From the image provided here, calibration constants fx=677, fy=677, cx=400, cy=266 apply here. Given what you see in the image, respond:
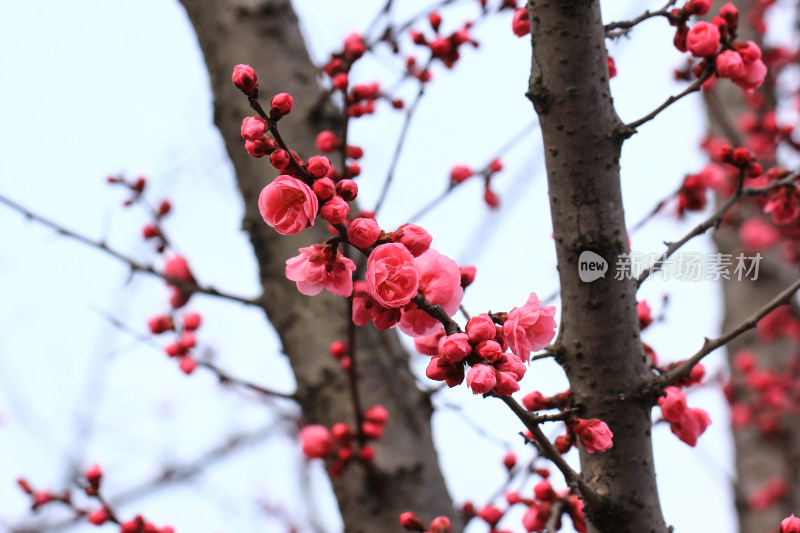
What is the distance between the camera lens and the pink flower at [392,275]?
2.92 feet

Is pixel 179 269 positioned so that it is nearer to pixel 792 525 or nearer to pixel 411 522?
pixel 411 522

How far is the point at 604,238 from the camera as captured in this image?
1.22 metres

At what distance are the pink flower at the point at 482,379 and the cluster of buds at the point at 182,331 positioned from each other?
1347 mm

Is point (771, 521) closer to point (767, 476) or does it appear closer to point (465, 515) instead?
point (767, 476)

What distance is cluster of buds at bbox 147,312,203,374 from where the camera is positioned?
2033 mm

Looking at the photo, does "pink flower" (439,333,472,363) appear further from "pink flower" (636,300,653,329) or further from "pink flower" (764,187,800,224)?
"pink flower" (764,187,800,224)

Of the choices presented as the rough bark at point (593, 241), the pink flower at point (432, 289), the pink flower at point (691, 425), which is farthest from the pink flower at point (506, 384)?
the pink flower at point (691, 425)

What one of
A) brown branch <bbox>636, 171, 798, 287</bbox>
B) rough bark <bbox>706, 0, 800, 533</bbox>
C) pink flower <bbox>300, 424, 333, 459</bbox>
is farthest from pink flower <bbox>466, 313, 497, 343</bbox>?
rough bark <bbox>706, 0, 800, 533</bbox>

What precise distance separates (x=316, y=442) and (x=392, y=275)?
106cm

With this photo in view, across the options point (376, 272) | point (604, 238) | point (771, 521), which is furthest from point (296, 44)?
point (771, 521)

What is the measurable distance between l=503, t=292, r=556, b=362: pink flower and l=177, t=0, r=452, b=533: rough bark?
3.27ft

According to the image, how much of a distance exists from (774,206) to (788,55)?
4.92 metres

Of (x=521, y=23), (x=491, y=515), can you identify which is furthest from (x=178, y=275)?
(x=521, y=23)

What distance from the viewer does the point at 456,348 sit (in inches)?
35.2
